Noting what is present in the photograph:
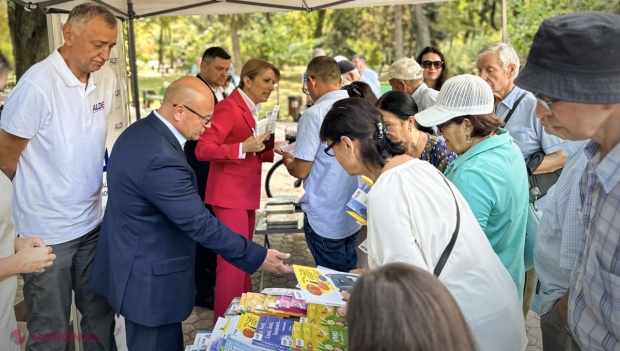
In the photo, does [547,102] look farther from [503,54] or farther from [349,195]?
[503,54]

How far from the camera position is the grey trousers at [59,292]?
2.78 m

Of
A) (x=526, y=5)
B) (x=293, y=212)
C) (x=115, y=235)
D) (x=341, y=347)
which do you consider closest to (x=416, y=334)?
(x=341, y=347)

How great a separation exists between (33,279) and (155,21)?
83.4 feet

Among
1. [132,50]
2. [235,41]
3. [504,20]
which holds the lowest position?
[132,50]

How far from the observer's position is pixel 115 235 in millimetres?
2496

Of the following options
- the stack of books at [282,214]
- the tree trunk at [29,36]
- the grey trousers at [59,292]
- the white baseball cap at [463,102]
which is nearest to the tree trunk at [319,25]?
the tree trunk at [29,36]

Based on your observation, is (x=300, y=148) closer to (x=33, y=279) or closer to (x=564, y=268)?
(x=33, y=279)

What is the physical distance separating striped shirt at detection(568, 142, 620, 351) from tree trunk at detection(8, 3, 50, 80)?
6886 mm

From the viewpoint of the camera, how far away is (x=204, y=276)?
461 cm

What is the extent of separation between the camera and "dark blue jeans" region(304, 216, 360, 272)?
3596mm

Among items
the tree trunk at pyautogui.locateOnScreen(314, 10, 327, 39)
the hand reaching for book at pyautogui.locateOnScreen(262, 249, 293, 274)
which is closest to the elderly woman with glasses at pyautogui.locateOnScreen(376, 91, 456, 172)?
the hand reaching for book at pyautogui.locateOnScreen(262, 249, 293, 274)

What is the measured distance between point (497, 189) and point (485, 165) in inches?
4.4

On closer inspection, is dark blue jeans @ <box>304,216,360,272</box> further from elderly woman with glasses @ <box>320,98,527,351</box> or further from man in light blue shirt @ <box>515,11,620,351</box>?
man in light blue shirt @ <box>515,11,620,351</box>

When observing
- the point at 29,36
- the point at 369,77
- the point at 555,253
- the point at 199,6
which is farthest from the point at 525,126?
the point at 369,77
